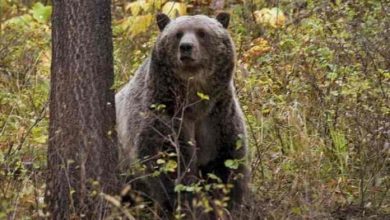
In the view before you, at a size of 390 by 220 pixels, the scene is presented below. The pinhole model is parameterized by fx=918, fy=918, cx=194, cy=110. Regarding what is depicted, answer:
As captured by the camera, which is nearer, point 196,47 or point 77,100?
point 77,100

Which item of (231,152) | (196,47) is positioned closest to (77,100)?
(196,47)

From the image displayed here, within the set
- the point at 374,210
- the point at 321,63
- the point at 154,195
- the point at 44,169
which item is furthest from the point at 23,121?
the point at 374,210

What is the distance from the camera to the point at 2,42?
10305mm

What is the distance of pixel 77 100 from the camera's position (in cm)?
580

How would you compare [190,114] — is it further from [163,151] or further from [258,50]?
[258,50]

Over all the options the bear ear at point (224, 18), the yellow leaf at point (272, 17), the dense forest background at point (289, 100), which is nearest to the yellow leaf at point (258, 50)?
the dense forest background at point (289, 100)

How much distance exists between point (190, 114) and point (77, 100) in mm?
974

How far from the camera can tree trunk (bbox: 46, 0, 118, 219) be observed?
578 cm

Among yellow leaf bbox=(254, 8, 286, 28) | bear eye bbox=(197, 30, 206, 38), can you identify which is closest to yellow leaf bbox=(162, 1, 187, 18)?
yellow leaf bbox=(254, 8, 286, 28)

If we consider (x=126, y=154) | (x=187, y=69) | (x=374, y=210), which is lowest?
(x=374, y=210)

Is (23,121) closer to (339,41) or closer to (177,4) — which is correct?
(177,4)

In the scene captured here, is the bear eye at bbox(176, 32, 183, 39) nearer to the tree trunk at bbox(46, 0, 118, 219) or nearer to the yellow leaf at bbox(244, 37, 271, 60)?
the tree trunk at bbox(46, 0, 118, 219)

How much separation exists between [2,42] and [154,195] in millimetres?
4567

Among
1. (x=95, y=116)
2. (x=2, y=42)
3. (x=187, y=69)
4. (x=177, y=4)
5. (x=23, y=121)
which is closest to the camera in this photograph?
(x=95, y=116)
